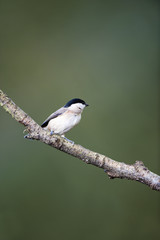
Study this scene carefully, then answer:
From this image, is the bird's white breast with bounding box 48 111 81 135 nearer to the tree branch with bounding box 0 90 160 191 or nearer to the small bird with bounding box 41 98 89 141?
the small bird with bounding box 41 98 89 141

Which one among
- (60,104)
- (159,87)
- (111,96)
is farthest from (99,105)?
(159,87)

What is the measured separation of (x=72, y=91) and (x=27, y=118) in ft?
4.97

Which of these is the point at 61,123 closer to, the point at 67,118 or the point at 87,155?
the point at 67,118

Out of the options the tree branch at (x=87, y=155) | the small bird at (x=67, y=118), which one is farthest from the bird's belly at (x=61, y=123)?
the tree branch at (x=87, y=155)

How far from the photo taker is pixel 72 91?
251 centimetres

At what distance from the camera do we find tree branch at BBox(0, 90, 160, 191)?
1029mm

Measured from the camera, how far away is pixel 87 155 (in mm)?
1054

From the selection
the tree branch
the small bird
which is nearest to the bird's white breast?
the small bird

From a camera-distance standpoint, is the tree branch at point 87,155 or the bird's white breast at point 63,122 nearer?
the tree branch at point 87,155

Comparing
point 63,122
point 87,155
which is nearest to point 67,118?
point 63,122

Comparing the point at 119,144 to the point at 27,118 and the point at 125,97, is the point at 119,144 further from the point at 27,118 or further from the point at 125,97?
the point at 27,118

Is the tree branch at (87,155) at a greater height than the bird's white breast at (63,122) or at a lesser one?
lesser

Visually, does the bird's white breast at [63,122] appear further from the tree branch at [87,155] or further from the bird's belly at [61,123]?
the tree branch at [87,155]

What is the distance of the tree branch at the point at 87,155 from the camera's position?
103cm
